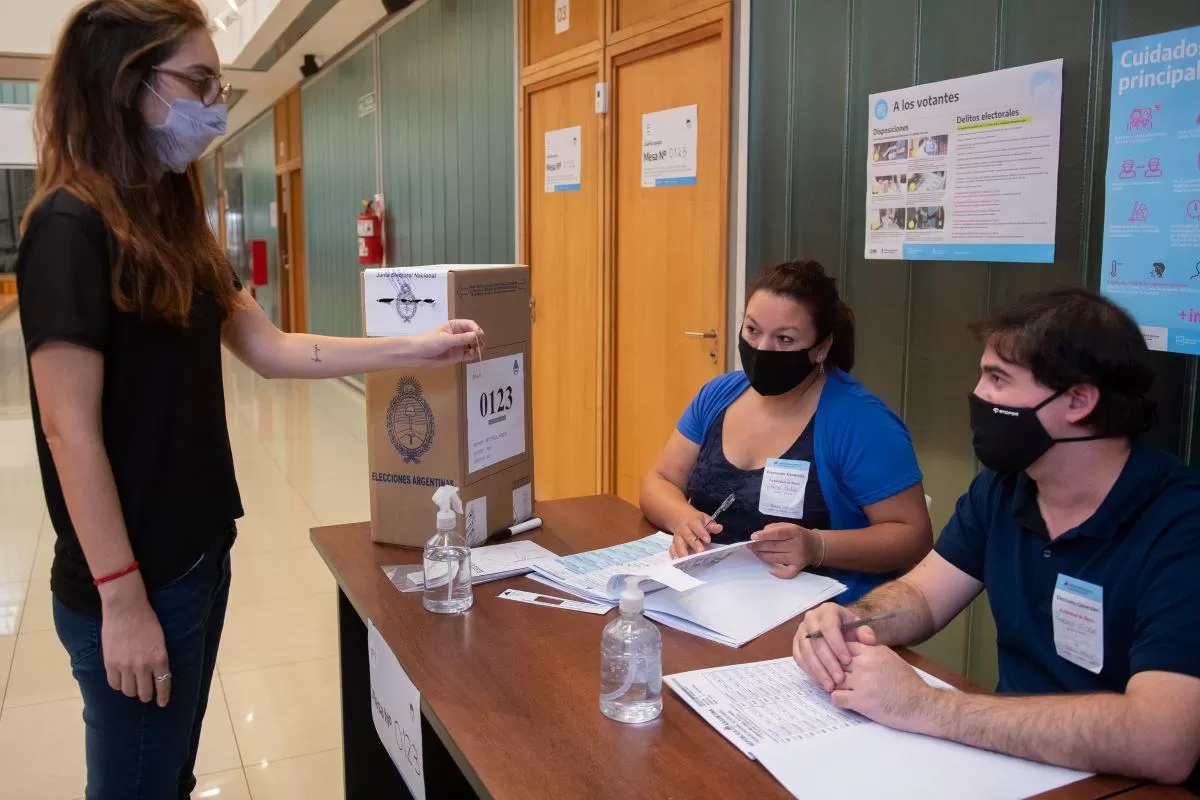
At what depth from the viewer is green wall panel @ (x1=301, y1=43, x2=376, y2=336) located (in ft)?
24.9

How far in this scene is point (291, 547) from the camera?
421 cm

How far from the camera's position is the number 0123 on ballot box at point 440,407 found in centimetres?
180

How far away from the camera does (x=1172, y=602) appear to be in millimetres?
1157

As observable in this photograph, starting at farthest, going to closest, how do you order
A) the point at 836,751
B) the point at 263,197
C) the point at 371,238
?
the point at 263,197 < the point at 371,238 < the point at 836,751

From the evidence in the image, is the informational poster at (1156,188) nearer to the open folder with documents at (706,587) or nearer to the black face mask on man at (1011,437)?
the black face mask on man at (1011,437)

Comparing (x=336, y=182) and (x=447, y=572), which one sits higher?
(x=336, y=182)

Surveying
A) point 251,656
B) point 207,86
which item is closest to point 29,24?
point 251,656

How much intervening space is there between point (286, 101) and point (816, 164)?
8.71 metres

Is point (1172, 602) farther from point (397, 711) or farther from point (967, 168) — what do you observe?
point (967, 168)

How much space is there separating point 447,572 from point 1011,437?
3.09 ft

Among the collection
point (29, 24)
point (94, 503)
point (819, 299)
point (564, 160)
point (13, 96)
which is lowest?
point (94, 503)

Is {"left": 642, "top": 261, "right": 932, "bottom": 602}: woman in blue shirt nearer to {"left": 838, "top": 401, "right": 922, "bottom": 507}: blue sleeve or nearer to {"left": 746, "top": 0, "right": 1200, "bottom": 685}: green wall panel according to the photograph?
{"left": 838, "top": 401, "right": 922, "bottom": 507}: blue sleeve

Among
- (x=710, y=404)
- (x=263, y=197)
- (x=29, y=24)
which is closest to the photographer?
(x=710, y=404)

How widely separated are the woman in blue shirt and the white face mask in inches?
43.0
